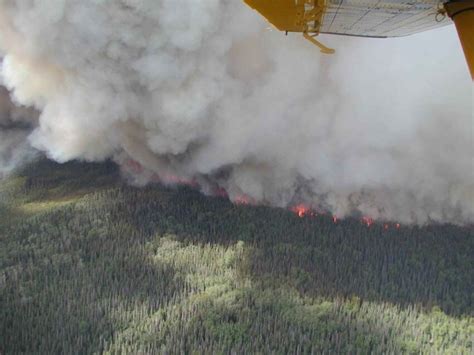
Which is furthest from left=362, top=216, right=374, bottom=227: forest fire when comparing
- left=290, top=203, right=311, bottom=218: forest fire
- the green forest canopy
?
left=290, top=203, right=311, bottom=218: forest fire

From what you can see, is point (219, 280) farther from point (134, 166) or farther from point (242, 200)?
point (134, 166)

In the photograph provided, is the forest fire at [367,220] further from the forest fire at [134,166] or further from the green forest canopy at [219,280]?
the forest fire at [134,166]

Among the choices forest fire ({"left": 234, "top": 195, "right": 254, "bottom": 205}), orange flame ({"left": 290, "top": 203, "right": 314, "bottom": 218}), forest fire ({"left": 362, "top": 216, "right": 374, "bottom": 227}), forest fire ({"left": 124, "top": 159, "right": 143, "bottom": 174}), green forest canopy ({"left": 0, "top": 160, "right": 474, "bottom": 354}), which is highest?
forest fire ({"left": 124, "top": 159, "right": 143, "bottom": 174})

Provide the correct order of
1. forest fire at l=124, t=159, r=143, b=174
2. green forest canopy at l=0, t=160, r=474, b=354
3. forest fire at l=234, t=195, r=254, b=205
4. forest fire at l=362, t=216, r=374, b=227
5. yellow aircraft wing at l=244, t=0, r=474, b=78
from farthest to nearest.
Answer: forest fire at l=124, t=159, r=143, b=174
forest fire at l=234, t=195, r=254, b=205
forest fire at l=362, t=216, r=374, b=227
green forest canopy at l=0, t=160, r=474, b=354
yellow aircraft wing at l=244, t=0, r=474, b=78

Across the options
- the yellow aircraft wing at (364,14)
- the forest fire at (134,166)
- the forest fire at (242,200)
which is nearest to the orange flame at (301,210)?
the forest fire at (242,200)

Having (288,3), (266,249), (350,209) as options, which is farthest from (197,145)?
(288,3)

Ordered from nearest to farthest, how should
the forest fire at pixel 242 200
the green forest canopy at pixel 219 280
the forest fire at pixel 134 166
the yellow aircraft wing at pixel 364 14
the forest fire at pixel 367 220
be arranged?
the yellow aircraft wing at pixel 364 14
the green forest canopy at pixel 219 280
the forest fire at pixel 367 220
the forest fire at pixel 242 200
the forest fire at pixel 134 166

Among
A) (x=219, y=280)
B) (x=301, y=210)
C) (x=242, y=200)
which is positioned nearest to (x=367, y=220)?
(x=301, y=210)

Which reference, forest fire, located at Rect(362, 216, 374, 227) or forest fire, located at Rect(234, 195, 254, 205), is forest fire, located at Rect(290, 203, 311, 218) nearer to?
forest fire, located at Rect(234, 195, 254, 205)

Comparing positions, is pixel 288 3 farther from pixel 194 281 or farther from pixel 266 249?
pixel 266 249

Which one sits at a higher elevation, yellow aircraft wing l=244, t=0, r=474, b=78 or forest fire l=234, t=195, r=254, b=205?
yellow aircraft wing l=244, t=0, r=474, b=78

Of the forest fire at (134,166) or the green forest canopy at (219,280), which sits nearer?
the green forest canopy at (219,280)

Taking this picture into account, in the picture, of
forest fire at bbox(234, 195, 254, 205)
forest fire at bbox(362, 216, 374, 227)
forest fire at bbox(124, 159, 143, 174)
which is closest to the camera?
forest fire at bbox(362, 216, 374, 227)
